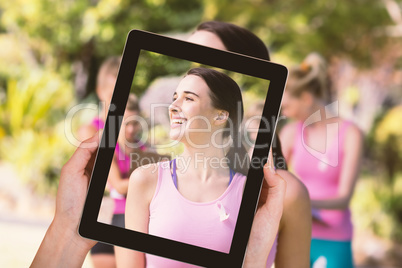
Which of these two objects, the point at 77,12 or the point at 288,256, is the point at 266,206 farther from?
the point at 77,12

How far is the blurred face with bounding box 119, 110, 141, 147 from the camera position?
1051 mm

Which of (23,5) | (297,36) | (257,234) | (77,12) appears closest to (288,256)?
(257,234)

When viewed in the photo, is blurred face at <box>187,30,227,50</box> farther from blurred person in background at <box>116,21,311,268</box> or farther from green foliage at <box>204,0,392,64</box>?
green foliage at <box>204,0,392,64</box>

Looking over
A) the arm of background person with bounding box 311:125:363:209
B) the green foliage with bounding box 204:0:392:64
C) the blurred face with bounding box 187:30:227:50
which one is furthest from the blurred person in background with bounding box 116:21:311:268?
the green foliage with bounding box 204:0:392:64

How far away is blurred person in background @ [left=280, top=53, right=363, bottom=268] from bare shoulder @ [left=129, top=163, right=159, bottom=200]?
1430 millimetres

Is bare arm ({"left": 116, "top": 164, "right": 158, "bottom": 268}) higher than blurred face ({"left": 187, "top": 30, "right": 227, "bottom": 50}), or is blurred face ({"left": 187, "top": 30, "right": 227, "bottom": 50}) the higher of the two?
blurred face ({"left": 187, "top": 30, "right": 227, "bottom": 50})

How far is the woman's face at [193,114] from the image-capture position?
1.06 meters

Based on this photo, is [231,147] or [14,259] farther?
[14,259]

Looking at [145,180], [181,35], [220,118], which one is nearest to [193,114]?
[220,118]

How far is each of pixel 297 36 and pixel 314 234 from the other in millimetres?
5125

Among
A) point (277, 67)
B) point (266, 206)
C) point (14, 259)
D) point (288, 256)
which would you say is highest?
point (277, 67)

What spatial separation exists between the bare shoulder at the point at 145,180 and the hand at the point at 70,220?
17 cm

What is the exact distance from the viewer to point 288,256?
1311 millimetres

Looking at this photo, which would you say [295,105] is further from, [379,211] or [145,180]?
[379,211]
